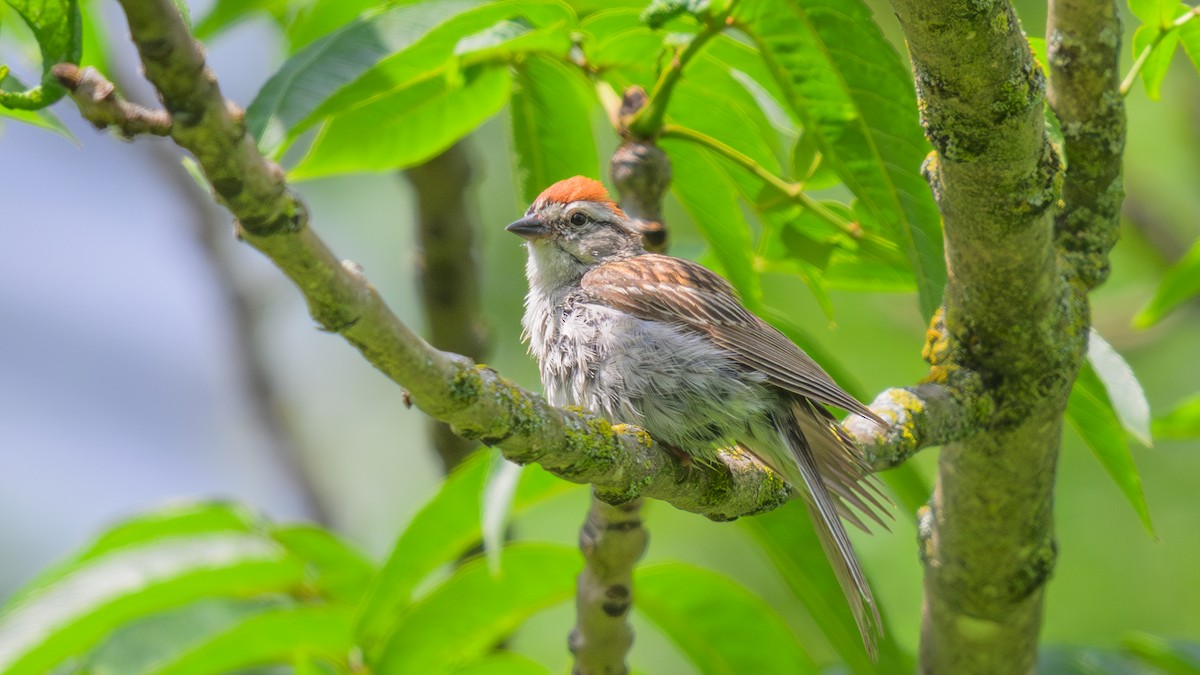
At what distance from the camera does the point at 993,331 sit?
2.89 metres

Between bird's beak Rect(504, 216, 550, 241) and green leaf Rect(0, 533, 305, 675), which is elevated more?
bird's beak Rect(504, 216, 550, 241)

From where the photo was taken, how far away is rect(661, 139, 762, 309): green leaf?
3201 mm

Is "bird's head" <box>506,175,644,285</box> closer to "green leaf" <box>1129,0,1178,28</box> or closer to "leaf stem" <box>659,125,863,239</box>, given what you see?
"leaf stem" <box>659,125,863,239</box>

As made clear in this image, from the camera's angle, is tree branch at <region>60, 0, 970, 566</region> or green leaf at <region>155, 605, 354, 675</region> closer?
tree branch at <region>60, 0, 970, 566</region>

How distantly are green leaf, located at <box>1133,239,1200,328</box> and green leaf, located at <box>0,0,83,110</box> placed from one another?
2.92m

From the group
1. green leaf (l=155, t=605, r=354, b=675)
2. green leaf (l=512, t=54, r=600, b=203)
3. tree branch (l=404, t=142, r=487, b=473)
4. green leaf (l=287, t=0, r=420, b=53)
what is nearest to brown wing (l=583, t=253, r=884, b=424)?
green leaf (l=512, t=54, r=600, b=203)

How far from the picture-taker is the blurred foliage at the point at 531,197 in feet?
9.27

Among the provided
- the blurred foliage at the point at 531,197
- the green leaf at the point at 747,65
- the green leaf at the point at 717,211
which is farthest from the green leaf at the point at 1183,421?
the green leaf at the point at 747,65

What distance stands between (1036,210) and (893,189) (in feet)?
1.27

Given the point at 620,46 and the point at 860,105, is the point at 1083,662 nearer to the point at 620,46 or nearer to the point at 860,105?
the point at 860,105

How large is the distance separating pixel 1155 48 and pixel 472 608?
2365 millimetres

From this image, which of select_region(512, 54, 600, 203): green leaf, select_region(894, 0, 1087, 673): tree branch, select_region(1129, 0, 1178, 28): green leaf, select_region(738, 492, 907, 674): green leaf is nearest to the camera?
select_region(894, 0, 1087, 673): tree branch

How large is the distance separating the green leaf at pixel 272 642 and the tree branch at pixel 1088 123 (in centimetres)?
235

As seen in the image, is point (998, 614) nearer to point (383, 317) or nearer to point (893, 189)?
point (893, 189)
